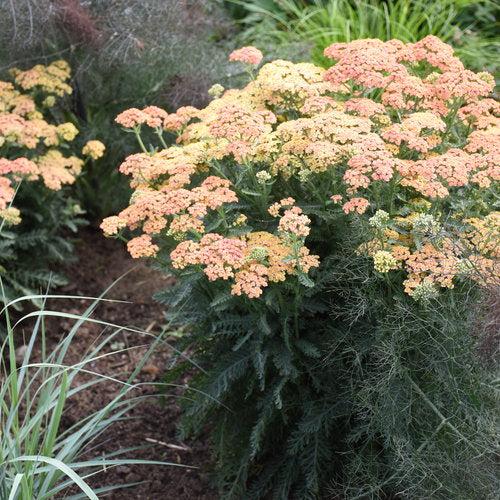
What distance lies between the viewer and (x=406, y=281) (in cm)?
223

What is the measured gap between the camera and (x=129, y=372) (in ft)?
11.7

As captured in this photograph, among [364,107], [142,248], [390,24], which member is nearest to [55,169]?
[142,248]

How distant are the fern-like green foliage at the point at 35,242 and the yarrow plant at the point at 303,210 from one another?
103 centimetres

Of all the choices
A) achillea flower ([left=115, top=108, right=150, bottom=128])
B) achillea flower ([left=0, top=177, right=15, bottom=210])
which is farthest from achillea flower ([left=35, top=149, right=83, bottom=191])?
Result: achillea flower ([left=115, top=108, right=150, bottom=128])

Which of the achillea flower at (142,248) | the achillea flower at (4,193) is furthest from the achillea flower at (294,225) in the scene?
the achillea flower at (4,193)

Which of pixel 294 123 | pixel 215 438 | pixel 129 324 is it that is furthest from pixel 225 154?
pixel 129 324

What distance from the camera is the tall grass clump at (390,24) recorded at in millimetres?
4430

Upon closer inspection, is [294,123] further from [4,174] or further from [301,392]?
[4,174]

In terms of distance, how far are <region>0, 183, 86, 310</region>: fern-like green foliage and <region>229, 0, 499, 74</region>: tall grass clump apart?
5.46 ft

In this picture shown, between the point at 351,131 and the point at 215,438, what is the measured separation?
44.9 inches

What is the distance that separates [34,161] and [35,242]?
1.19 ft

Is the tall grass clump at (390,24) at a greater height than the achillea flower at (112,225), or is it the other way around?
the achillea flower at (112,225)

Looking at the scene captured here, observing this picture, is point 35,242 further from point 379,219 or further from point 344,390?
point 379,219

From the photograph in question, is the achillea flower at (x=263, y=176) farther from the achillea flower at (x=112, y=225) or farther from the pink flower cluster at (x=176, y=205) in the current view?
the achillea flower at (x=112, y=225)
